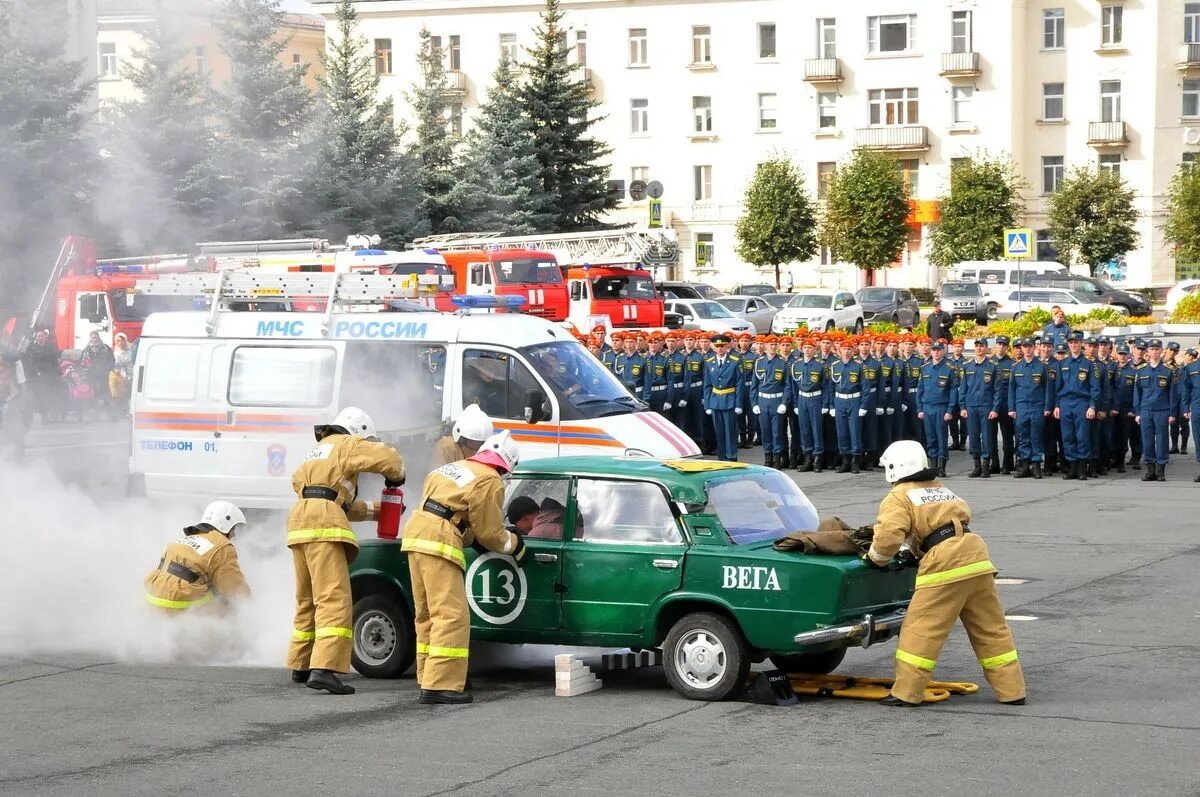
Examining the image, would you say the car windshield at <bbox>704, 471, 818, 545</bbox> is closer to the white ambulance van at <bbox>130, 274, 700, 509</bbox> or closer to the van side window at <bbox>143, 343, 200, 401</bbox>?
the white ambulance van at <bbox>130, 274, 700, 509</bbox>

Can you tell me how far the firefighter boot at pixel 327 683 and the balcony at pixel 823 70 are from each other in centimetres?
6138

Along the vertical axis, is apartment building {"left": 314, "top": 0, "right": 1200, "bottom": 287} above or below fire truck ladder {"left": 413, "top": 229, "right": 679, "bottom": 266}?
above

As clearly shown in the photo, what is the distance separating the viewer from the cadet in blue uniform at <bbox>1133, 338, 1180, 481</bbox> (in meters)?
21.6

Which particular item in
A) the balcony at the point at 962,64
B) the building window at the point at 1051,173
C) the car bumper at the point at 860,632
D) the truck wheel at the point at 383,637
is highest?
the balcony at the point at 962,64

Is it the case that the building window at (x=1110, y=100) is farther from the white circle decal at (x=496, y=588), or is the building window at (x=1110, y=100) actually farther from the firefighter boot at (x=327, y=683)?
the firefighter boot at (x=327, y=683)

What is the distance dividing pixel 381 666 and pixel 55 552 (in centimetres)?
483

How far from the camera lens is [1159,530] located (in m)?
16.9

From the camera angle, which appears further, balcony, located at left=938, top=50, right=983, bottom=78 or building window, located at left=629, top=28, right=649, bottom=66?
building window, located at left=629, top=28, right=649, bottom=66

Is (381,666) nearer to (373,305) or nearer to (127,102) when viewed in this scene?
(127,102)

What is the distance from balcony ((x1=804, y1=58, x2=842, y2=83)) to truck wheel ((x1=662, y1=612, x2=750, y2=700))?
6133cm

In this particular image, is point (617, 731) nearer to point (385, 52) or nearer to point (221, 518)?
point (221, 518)

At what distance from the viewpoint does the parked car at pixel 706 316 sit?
4656 centimetres

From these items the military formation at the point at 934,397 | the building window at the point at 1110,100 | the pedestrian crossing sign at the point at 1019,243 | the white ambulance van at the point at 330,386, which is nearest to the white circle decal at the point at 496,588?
the white ambulance van at the point at 330,386

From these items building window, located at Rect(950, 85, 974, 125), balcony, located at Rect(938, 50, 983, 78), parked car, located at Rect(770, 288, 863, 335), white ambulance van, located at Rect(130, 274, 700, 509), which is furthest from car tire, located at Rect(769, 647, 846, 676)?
building window, located at Rect(950, 85, 974, 125)
